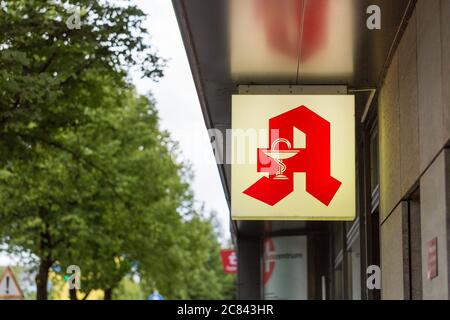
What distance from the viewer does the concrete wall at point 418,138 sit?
8.41 m

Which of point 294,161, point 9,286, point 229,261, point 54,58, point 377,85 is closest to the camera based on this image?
point 294,161

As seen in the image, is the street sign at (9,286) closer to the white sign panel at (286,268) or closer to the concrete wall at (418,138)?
the white sign panel at (286,268)

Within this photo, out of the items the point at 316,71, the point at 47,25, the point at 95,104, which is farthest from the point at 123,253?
the point at 316,71

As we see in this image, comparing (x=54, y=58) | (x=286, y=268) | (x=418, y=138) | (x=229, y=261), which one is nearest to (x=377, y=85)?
Result: (x=418, y=138)

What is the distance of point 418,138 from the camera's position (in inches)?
380

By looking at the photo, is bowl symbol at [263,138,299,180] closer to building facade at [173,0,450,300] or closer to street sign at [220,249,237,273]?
building facade at [173,0,450,300]

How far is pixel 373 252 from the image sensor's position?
14.1 meters

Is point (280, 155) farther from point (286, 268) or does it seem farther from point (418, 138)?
point (286, 268)

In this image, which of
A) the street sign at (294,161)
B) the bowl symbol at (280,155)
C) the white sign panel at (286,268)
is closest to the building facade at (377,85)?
the street sign at (294,161)

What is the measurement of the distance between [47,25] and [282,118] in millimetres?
5525

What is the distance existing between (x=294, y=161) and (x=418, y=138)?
1.90m

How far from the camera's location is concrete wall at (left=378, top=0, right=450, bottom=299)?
8406 millimetres

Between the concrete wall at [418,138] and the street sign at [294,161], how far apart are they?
495mm
